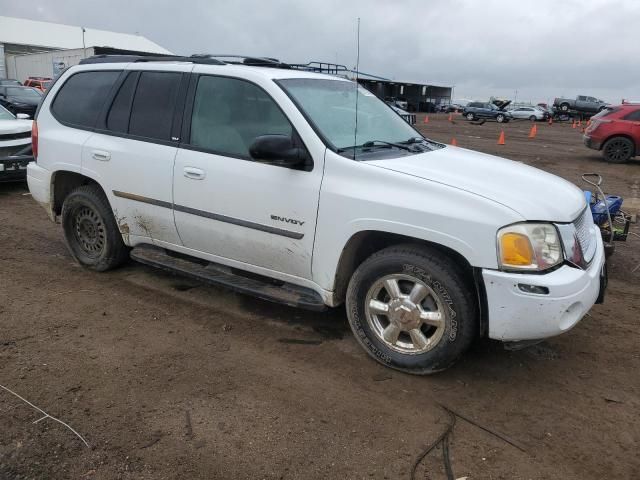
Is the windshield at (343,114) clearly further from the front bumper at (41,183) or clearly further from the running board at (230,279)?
the front bumper at (41,183)

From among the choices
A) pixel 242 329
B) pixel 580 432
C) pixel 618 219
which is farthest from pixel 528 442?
pixel 618 219

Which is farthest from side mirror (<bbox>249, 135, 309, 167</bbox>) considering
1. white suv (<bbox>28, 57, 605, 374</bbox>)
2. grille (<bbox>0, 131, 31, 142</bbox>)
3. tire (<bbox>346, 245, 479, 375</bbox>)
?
grille (<bbox>0, 131, 31, 142</bbox>)

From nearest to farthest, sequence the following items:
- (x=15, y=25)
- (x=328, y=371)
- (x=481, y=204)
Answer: (x=481, y=204)
(x=328, y=371)
(x=15, y=25)

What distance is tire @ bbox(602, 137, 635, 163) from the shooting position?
1434 centimetres

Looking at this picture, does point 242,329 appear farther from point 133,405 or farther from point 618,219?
point 618,219

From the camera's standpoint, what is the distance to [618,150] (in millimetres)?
14547

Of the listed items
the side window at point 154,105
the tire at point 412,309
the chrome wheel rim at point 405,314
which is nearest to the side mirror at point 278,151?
the tire at point 412,309

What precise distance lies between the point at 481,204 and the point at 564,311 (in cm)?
74

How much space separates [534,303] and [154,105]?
3187mm

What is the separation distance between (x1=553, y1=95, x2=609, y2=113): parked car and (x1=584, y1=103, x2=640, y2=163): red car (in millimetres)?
32214

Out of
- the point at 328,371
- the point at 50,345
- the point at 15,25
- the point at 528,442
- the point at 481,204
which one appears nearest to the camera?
the point at 528,442

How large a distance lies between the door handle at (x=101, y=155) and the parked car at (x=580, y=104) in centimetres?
4581

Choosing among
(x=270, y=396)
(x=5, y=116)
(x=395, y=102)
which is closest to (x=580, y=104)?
(x=395, y=102)

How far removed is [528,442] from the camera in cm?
282
